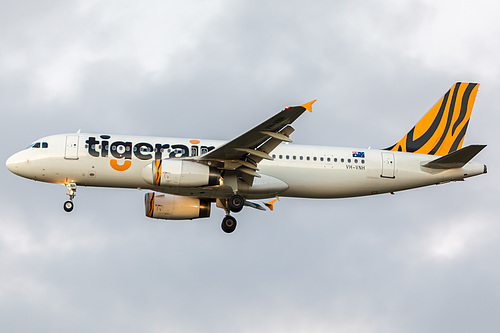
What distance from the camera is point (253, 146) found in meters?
41.6

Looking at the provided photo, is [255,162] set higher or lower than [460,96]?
lower

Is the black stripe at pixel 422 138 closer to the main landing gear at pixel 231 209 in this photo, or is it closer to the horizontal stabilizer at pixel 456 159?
the horizontal stabilizer at pixel 456 159

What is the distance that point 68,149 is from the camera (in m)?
43.8

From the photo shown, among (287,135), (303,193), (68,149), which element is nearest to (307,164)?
(303,193)

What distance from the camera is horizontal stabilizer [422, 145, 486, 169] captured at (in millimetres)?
43597

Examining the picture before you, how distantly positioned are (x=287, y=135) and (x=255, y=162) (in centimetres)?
283

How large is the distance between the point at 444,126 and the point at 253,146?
42.5 feet

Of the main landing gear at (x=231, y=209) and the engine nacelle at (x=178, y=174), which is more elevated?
the engine nacelle at (x=178, y=174)

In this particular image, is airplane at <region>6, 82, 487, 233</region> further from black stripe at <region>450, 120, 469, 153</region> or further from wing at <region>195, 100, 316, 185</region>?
black stripe at <region>450, 120, 469, 153</region>

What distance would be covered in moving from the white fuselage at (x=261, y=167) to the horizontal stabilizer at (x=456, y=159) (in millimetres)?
299

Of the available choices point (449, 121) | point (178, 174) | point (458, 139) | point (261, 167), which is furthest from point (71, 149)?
point (458, 139)

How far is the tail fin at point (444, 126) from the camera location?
48250mm

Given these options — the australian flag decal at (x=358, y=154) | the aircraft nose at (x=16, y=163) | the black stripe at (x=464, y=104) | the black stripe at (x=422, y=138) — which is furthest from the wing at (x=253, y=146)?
the black stripe at (x=464, y=104)

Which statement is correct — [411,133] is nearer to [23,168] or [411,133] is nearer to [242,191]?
[242,191]
